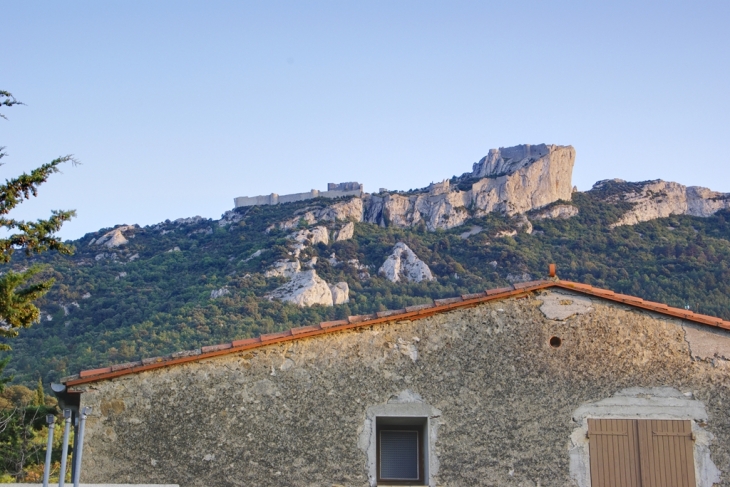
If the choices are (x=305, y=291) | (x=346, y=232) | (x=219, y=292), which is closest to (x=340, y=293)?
(x=305, y=291)

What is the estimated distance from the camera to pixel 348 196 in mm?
86812

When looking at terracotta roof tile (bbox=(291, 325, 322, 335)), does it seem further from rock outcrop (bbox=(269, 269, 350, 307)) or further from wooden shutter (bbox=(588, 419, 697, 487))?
rock outcrop (bbox=(269, 269, 350, 307))

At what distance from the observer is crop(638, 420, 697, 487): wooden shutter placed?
415 inches

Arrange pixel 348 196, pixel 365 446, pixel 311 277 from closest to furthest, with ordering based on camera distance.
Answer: pixel 365 446 → pixel 311 277 → pixel 348 196

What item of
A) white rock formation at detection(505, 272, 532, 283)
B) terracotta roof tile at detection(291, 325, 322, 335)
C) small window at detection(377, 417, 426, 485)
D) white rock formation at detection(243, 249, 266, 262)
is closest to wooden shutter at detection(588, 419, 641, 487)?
small window at detection(377, 417, 426, 485)

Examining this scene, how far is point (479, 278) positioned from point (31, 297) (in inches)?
2097

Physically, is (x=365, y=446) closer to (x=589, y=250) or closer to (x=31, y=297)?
(x=31, y=297)

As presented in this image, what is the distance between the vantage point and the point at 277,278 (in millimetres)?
62812

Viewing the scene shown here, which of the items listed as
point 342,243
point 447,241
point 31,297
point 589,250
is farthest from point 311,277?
point 31,297

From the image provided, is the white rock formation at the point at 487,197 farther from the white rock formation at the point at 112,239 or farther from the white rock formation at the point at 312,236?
the white rock formation at the point at 112,239

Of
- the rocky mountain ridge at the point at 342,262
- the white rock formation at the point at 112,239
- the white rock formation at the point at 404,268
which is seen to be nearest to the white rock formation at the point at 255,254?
the rocky mountain ridge at the point at 342,262

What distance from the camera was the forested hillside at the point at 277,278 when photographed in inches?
1905

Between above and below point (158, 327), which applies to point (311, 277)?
above

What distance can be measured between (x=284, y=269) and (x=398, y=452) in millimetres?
53490
